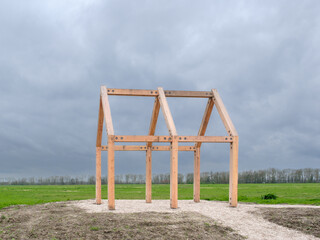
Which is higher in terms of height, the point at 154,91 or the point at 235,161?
the point at 154,91

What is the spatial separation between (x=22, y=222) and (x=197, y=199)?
9445 millimetres

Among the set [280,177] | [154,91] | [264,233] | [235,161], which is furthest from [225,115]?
[280,177]

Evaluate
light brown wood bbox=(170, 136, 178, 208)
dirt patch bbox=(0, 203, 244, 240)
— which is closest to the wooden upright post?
light brown wood bbox=(170, 136, 178, 208)

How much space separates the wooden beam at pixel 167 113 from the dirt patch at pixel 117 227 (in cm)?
361

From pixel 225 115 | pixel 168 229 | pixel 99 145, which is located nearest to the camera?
pixel 168 229

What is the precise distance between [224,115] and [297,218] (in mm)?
5839

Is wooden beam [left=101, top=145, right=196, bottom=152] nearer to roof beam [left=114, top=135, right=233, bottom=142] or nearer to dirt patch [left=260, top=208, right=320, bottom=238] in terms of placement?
roof beam [left=114, top=135, right=233, bottom=142]

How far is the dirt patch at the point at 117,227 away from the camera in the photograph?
10203 mm

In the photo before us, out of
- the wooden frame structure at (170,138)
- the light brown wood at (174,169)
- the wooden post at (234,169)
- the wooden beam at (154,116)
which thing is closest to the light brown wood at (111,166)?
the wooden frame structure at (170,138)

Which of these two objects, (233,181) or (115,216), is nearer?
(115,216)

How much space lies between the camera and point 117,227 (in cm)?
1084

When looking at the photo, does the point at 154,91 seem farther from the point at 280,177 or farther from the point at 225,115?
the point at 280,177

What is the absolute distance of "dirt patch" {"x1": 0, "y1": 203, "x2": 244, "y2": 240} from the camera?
1020 cm

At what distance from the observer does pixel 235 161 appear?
1555 centimetres
